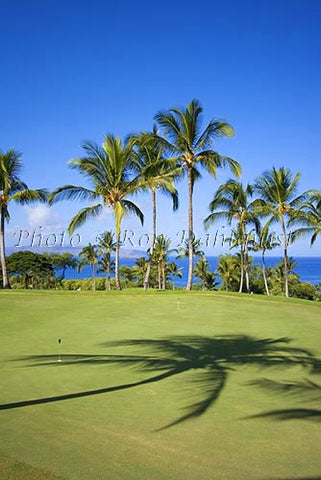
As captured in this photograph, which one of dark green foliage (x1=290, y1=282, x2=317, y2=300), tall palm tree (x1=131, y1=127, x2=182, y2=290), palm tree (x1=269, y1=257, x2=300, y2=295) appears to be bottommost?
dark green foliage (x1=290, y1=282, x2=317, y2=300)

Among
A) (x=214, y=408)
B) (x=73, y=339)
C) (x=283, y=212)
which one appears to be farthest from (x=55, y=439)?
(x=283, y=212)

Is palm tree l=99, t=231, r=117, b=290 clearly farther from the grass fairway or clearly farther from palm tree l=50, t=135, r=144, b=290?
the grass fairway

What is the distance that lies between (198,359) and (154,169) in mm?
16652

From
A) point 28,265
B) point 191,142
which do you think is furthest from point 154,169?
point 28,265

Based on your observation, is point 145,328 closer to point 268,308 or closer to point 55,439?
point 268,308

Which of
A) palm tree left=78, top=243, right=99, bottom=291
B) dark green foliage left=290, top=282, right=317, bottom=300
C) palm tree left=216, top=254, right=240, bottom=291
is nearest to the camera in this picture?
palm tree left=216, top=254, right=240, bottom=291

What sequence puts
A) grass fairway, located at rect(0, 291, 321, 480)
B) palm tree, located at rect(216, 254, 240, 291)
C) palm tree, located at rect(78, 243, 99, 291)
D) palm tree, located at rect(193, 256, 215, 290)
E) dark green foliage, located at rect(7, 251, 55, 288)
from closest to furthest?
grass fairway, located at rect(0, 291, 321, 480) → dark green foliage, located at rect(7, 251, 55, 288) → palm tree, located at rect(216, 254, 240, 291) → palm tree, located at rect(193, 256, 215, 290) → palm tree, located at rect(78, 243, 99, 291)

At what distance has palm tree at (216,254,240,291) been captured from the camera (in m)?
55.2

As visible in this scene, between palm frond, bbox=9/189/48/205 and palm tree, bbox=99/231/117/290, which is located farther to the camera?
palm tree, bbox=99/231/117/290

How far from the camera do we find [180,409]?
4746 millimetres

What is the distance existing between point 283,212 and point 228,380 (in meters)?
24.7

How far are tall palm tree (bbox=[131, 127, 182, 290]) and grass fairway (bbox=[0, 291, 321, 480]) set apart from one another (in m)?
12.9

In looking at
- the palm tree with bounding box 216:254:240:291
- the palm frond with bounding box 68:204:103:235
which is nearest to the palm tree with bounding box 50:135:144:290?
the palm frond with bounding box 68:204:103:235

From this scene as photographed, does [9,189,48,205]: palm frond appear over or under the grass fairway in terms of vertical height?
over
